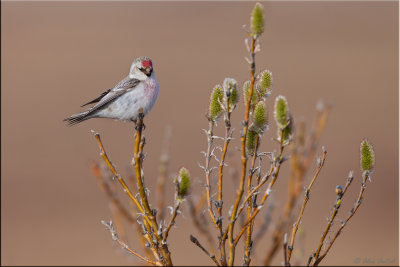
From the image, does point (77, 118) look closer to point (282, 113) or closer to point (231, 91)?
point (231, 91)

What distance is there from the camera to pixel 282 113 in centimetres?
207

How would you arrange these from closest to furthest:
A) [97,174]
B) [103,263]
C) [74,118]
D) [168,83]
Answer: [97,174] < [74,118] < [103,263] < [168,83]

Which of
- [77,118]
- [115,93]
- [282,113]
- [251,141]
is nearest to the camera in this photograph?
[282,113]

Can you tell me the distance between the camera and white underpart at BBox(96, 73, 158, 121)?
3.60 m

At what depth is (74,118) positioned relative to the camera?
143 inches

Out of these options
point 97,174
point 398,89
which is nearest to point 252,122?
point 97,174

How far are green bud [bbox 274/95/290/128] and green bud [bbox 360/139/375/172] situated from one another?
39 centimetres

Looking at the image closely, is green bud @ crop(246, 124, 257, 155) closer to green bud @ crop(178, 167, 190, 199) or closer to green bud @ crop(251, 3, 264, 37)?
green bud @ crop(178, 167, 190, 199)

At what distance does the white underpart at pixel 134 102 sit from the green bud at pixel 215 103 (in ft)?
4.22

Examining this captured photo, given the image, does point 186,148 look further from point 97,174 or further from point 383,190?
point 97,174

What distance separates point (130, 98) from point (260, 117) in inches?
66.2

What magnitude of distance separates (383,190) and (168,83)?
8.88 m

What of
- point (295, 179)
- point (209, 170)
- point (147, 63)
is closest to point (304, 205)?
point (209, 170)

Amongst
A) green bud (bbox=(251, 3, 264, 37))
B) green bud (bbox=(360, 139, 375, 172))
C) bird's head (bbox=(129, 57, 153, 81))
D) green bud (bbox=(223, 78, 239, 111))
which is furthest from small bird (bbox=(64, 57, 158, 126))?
green bud (bbox=(360, 139, 375, 172))
